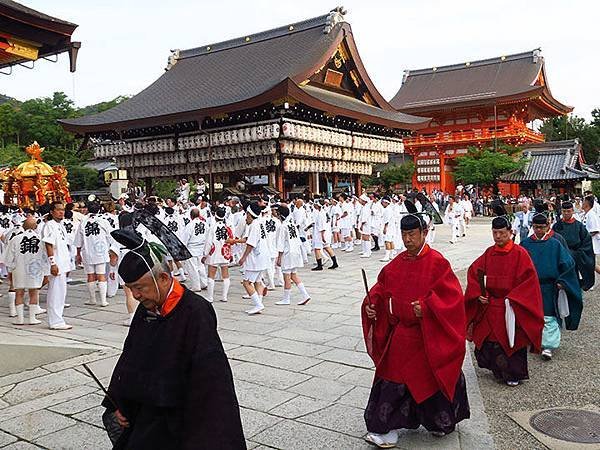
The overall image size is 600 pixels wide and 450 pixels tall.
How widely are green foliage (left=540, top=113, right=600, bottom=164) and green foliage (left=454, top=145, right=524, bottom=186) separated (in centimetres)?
1293

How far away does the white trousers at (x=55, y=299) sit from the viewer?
7.64 meters

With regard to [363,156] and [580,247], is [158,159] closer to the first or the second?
[363,156]

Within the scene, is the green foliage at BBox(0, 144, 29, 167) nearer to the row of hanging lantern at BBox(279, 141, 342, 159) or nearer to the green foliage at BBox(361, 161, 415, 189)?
the row of hanging lantern at BBox(279, 141, 342, 159)

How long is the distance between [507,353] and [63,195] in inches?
622

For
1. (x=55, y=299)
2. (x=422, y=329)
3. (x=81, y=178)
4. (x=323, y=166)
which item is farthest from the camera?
(x=81, y=178)

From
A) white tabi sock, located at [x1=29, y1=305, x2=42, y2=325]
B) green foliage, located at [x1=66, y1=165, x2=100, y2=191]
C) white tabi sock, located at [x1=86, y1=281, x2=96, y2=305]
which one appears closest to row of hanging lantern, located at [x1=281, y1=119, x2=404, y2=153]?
white tabi sock, located at [x1=86, y1=281, x2=96, y2=305]

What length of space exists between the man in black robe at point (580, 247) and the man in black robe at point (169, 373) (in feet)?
21.2

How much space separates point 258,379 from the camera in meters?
5.37

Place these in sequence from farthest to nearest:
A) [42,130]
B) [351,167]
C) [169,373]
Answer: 1. [42,130]
2. [351,167]
3. [169,373]

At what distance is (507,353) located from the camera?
201 inches

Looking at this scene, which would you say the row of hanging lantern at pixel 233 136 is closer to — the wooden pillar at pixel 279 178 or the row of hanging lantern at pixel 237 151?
the row of hanging lantern at pixel 237 151

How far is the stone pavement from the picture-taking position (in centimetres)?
410

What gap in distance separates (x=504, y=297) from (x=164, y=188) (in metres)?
24.7

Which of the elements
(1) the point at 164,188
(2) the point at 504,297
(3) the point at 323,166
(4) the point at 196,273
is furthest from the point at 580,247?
(1) the point at 164,188
